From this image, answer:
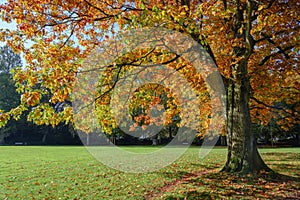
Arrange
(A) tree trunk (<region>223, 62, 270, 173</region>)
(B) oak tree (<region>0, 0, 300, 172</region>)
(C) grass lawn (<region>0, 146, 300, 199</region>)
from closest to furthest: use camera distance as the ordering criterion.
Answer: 1. (B) oak tree (<region>0, 0, 300, 172</region>)
2. (C) grass lawn (<region>0, 146, 300, 199</region>)
3. (A) tree trunk (<region>223, 62, 270, 173</region>)

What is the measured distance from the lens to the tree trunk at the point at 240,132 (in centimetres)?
869

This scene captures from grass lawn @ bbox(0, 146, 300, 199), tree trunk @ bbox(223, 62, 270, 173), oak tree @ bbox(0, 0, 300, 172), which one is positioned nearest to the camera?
oak tree @ bbox(0, 0, 300, 172)

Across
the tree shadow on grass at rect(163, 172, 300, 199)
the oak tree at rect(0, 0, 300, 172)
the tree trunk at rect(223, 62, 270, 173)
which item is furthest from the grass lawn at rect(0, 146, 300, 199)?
the oak tree at rect(0, 0, 300, 172)

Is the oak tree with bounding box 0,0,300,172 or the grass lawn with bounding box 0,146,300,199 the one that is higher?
the oak tree with bounding box 0,0,300,172

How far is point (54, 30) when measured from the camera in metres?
8.68

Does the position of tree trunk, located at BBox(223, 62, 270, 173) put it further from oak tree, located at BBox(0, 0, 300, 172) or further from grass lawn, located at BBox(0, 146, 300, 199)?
grass lawn, located at BBox(0, 146, 300, 199)

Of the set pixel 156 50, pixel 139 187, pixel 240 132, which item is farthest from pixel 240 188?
pixel 156 50

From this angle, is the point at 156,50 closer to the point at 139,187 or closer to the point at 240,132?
the point at 240,132

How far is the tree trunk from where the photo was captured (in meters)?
8.69

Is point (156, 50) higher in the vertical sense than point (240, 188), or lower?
higher

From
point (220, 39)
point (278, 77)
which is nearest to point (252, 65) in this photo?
point (278, 77)

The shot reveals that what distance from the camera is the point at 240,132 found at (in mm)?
8805

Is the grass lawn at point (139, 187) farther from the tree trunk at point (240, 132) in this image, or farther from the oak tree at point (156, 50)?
the oak tree at point (156, 50)

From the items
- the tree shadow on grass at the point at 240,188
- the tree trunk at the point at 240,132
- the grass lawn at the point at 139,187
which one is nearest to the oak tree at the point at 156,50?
the tree trunk at the point at 240,132
